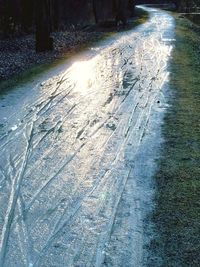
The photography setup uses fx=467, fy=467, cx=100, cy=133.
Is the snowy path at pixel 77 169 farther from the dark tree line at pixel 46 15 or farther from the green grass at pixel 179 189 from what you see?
the dark tree line at pixel 46 15

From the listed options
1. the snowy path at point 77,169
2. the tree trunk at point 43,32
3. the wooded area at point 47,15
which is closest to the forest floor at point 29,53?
the tree trunk at point 43,32

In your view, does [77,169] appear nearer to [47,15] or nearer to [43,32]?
[43,32]

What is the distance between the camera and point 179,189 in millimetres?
6070

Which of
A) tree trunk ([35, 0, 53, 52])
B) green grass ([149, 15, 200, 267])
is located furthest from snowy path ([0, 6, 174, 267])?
tree trunk ([35, 0, 53, 52])

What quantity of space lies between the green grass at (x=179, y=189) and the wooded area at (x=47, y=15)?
34.3 feet

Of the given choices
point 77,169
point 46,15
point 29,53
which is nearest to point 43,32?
point 46,15

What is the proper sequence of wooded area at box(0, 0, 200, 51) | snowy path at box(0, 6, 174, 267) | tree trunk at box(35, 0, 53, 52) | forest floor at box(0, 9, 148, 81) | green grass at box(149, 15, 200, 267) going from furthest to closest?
wooded area at box(0, 0, 200, 51)
tree trunk at box(35, 0, 53, 52)
forest floor at box(0, 9, 148, 81)
snowy path at box(0, 6, 174, 267)
green grass at box(149, 15, 200, 267)

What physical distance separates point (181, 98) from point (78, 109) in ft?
8.14

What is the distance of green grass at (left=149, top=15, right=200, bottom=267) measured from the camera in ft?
15.4

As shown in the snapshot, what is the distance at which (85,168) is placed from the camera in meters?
6.85

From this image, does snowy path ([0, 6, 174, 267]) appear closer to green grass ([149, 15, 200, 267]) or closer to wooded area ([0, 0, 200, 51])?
green grass ([149, 15, 200, 267])

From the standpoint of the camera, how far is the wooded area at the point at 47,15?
65.9 ft

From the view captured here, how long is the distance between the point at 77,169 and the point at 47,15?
1484cm

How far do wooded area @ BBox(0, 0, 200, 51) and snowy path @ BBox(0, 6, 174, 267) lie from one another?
7.58 m
